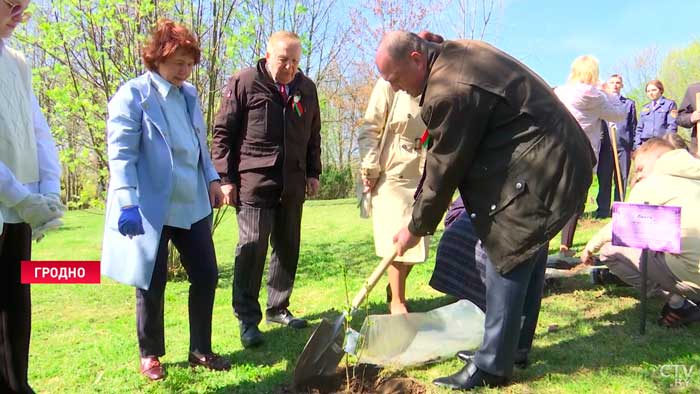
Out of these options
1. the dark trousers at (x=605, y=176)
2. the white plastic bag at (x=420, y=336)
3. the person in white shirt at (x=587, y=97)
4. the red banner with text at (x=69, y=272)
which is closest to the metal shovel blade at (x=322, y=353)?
the white plastic bag at (x=420, y=336)

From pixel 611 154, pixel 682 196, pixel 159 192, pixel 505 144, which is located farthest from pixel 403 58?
pixel 611 154

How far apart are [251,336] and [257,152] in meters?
1.23

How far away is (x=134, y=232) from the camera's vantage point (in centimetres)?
267

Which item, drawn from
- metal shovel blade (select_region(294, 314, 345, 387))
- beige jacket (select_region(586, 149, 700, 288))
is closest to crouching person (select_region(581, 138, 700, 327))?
beige jacket (select_region(586, 149, 700, 288))

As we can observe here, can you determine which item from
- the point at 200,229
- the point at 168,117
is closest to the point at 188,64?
the point at 168,117

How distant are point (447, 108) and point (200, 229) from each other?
157 cm

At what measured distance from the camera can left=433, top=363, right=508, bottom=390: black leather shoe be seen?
2760 millimetres

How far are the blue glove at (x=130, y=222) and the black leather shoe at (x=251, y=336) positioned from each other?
1.24 metres

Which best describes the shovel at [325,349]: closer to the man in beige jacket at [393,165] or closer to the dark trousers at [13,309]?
the man in beige jacket at [393,165]

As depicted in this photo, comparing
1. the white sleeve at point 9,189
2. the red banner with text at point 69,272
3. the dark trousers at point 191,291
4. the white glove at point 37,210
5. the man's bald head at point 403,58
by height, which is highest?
the man's bald head at point 403,58

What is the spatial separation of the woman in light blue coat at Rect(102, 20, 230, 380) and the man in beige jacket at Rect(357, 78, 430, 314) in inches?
50.6

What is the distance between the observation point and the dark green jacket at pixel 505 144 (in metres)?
2.47

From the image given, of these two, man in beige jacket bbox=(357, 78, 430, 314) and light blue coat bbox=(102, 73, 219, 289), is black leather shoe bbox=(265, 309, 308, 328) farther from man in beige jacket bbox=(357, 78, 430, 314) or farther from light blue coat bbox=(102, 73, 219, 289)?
light blue coat bbox=(102, 73, 219, 289)

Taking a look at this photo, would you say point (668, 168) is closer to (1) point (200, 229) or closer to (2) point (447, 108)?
(2) point (447, 108)
